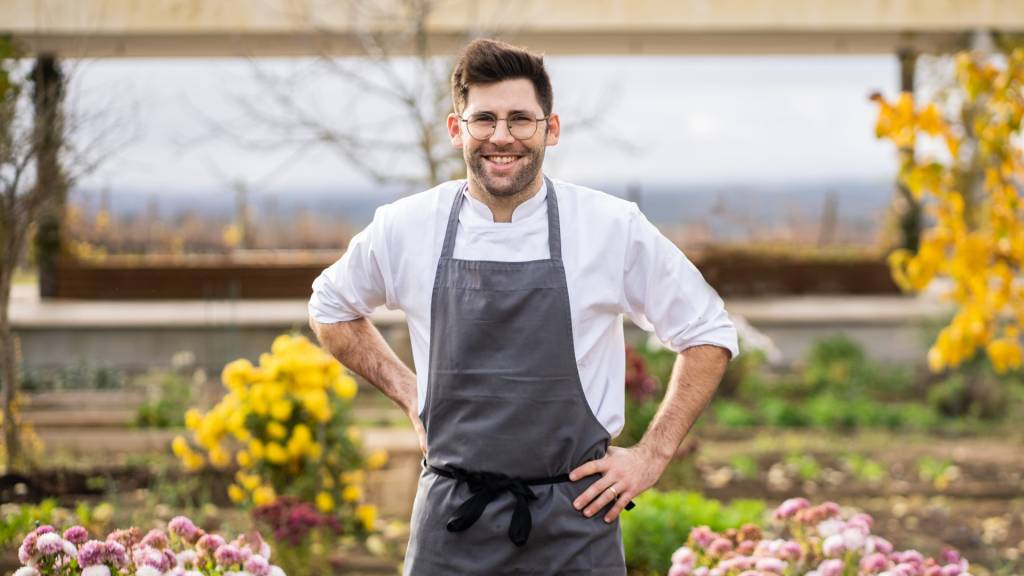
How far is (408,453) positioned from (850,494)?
237 cm

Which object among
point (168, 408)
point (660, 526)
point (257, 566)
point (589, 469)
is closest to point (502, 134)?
point (589, 469)

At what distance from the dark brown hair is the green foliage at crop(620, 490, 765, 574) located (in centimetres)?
220

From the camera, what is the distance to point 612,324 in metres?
2.55

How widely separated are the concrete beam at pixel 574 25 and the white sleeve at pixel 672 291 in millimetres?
9501

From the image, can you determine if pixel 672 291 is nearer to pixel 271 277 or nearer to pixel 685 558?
pixel 685 558

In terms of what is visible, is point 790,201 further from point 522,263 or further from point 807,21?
point 522,263

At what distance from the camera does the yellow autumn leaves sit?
5.46 meters

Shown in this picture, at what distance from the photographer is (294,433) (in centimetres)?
542

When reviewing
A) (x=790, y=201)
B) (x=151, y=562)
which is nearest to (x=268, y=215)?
(x=790, y=201)

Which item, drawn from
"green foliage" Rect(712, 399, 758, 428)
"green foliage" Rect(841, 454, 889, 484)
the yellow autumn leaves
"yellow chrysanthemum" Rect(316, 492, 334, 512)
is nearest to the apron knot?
"yellow chrysanthemum" Rect(316, 492, 334, 512)

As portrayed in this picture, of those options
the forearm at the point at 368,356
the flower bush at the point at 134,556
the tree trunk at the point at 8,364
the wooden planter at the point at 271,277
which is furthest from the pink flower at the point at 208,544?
the wooden planter at the point at 271,277

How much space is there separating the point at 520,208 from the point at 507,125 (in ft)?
0.59

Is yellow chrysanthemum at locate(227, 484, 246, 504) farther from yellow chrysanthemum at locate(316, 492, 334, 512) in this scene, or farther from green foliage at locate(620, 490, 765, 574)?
green foliage at locate(620, 490, 765, 574)

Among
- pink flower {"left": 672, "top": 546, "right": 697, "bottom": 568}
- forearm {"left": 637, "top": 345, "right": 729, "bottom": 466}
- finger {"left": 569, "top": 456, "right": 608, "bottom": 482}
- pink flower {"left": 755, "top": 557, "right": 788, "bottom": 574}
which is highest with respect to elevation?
forearm {"left": 637, "top": 345, "right": 729, "bottom": 466}
